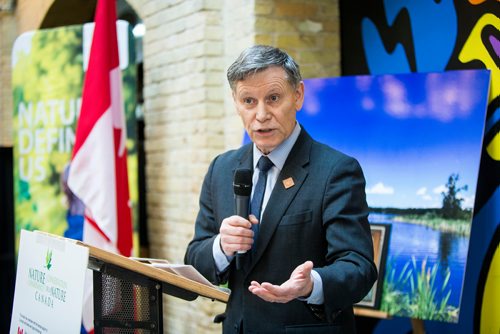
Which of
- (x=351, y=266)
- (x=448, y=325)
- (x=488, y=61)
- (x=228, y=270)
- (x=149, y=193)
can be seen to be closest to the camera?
(x=351, y=266)

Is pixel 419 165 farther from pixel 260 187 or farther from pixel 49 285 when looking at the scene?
pixel 49 285

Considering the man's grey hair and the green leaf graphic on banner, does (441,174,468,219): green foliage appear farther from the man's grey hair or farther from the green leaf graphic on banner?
the green leaf graphic on banner

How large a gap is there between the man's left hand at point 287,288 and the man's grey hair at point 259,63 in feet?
2.05

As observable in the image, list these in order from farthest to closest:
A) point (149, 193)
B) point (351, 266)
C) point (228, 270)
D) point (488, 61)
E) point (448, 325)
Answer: point (149, 193) < point (448, 325) < point (488, 61) < point (228, 270) < point (351, 266)

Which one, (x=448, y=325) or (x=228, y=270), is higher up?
(x=228, y=270)

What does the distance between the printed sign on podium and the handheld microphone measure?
47cm

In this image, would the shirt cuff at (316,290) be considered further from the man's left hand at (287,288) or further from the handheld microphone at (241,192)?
the handheld microphone at (241,192)

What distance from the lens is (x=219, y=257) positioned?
6.81 ft

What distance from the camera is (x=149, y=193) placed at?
4934 mm

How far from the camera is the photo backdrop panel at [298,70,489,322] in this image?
3.02m

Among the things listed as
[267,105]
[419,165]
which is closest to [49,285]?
[267,105]

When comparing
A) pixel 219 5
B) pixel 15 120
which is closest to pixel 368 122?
pixel 219 5

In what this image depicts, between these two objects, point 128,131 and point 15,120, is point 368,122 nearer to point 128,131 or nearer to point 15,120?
point 128,131

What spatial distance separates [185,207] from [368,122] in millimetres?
1568
